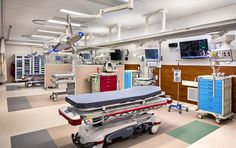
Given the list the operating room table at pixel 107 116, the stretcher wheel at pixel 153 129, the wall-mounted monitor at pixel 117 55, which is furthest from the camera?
the wall-mounted monitor at pixel 117 55

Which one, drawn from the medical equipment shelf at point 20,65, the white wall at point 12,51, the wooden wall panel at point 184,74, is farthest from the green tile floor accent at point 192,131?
the white wall at point 12,51

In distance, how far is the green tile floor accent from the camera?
10.8 ft

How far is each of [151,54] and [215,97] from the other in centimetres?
259

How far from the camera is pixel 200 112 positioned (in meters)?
4.46

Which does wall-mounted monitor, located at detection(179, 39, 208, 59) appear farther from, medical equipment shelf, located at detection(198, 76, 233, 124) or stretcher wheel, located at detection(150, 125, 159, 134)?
stretcher wheel, located at detection(150, 125, 159, 134)

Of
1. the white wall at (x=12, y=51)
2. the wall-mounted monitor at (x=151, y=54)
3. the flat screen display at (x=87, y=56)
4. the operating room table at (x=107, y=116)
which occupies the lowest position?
the operating room table at (x=107, y=116)

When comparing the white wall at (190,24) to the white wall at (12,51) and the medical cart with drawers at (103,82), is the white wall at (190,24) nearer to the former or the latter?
the medical cart with drawers at (103,82)

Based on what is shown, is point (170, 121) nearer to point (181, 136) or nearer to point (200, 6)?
point (181, 136)

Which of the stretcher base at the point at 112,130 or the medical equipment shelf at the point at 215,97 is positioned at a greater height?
the medical equipment shelf at the point at 215,97

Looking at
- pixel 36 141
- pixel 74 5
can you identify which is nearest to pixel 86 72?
pixel 74 5

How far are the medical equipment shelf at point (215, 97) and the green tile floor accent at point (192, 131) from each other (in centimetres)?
45

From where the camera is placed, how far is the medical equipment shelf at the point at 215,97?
416 cm

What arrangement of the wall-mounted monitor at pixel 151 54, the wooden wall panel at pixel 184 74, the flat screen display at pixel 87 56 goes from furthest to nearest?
1. the flat screen display at pixel 87 56
2. the wall-mounted monitor at pixel 151 54
3. the wooden wall panel at pixel 184 74

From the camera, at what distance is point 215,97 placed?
4289mm
